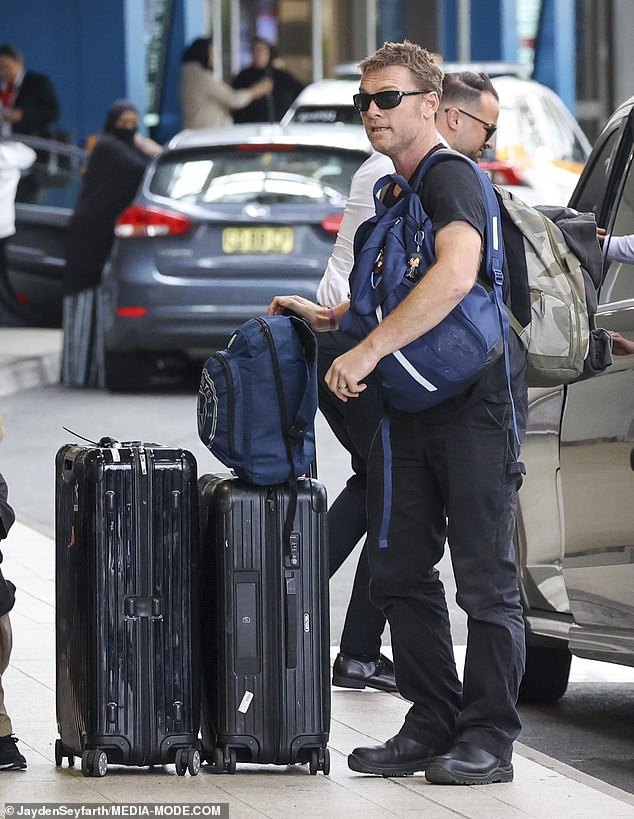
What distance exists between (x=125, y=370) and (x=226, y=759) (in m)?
9.52

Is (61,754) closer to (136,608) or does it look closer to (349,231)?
(136,608)

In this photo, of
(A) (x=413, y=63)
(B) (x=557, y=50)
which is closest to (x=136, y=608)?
(A) (x=413, y=63)

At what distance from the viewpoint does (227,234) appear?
44.4 feet

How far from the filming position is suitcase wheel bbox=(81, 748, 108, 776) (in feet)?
16.2

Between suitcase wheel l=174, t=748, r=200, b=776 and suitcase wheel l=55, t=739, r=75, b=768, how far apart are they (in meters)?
0.29

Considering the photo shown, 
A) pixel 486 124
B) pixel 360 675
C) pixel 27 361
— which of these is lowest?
pixel 27 361

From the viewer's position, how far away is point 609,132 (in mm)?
6227

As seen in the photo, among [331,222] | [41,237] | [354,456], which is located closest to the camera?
[354,456]

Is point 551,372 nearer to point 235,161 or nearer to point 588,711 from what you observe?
point 588,711

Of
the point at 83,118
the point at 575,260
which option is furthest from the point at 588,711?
the point at 83,118

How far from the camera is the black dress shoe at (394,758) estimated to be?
5.09m

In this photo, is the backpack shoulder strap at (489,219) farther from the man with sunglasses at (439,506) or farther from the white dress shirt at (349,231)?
the white dress shirt at (349,231)

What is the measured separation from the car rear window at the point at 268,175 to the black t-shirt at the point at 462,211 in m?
8.60

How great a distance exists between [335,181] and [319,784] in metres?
8.89
